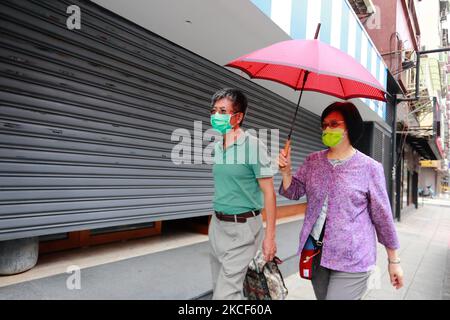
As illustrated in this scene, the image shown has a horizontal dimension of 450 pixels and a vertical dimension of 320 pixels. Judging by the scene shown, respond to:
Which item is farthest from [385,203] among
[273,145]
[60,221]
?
[273,145]

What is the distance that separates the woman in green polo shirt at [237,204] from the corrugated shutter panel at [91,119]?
180 cm

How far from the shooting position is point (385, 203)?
1.90 meters

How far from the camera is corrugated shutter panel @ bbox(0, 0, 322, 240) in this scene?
276 centimetres

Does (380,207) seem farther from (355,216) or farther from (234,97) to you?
(234,97)

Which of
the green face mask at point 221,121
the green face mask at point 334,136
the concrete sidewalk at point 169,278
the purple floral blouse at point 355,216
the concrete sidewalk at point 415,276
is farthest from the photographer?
the concrete sidewalk at point 415,276

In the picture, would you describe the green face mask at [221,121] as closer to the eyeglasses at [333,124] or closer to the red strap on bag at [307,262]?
the eyeglasses at [333,124]

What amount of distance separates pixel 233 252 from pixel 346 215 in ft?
2.52

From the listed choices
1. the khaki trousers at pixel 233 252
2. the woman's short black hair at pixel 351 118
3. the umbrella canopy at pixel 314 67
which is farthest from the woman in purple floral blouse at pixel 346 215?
the khaki trousers at pixel 233 252

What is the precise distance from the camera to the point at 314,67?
1.83 meters

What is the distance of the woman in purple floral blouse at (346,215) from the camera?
1.88 meters

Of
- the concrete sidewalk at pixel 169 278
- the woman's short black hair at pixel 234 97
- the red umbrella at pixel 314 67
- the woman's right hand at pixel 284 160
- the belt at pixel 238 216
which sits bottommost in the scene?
the concrete sidewalk at pixel 169 278

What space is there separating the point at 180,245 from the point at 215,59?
118 inches

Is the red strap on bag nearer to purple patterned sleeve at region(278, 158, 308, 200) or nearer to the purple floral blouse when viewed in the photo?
the purple floral blouse
